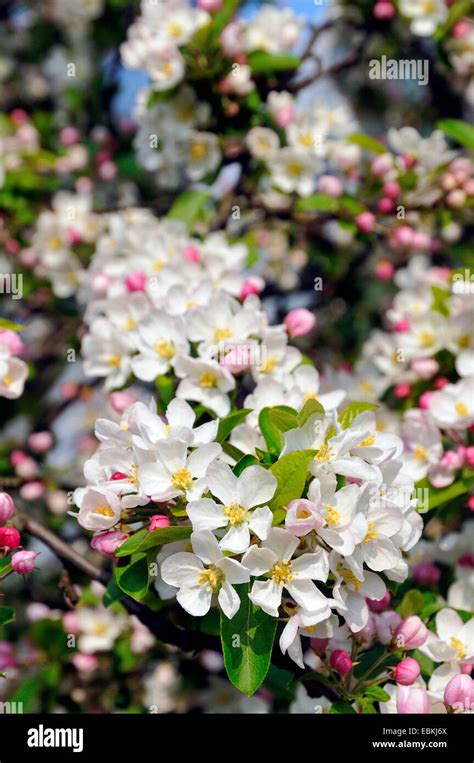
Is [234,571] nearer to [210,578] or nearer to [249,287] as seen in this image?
[210,578]

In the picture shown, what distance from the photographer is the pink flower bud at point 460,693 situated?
148 cm

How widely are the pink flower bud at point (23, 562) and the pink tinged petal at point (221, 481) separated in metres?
0.34

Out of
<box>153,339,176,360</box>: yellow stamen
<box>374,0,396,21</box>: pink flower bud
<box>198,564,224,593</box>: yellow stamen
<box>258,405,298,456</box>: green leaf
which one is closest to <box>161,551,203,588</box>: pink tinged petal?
<box>198,564,224,593</box>: yellow stamen

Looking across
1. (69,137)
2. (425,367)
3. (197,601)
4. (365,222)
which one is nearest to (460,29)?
(365,222)

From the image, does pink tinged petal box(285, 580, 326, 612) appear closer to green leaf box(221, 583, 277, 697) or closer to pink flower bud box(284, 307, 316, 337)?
green leaf box(221, 583, 277, 697)

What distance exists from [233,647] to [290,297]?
2099 mm

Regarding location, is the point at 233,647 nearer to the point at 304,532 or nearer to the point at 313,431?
the point at 304,532

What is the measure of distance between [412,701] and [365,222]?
4.59ft

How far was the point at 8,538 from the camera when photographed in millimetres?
1491

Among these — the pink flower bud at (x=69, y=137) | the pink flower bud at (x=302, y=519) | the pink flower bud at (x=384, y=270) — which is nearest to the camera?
the pink flower bud at (x=302, y=519)

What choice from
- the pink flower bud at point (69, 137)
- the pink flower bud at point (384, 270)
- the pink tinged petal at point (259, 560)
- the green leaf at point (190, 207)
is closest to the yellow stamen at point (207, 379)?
the pink tinged petal at point (259, 560)

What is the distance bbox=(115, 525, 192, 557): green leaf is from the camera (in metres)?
1.34

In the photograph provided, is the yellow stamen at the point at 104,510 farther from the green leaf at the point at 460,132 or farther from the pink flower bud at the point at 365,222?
the green leaf at the point at 460,132

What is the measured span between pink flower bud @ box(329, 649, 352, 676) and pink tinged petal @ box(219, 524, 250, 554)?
30cm
